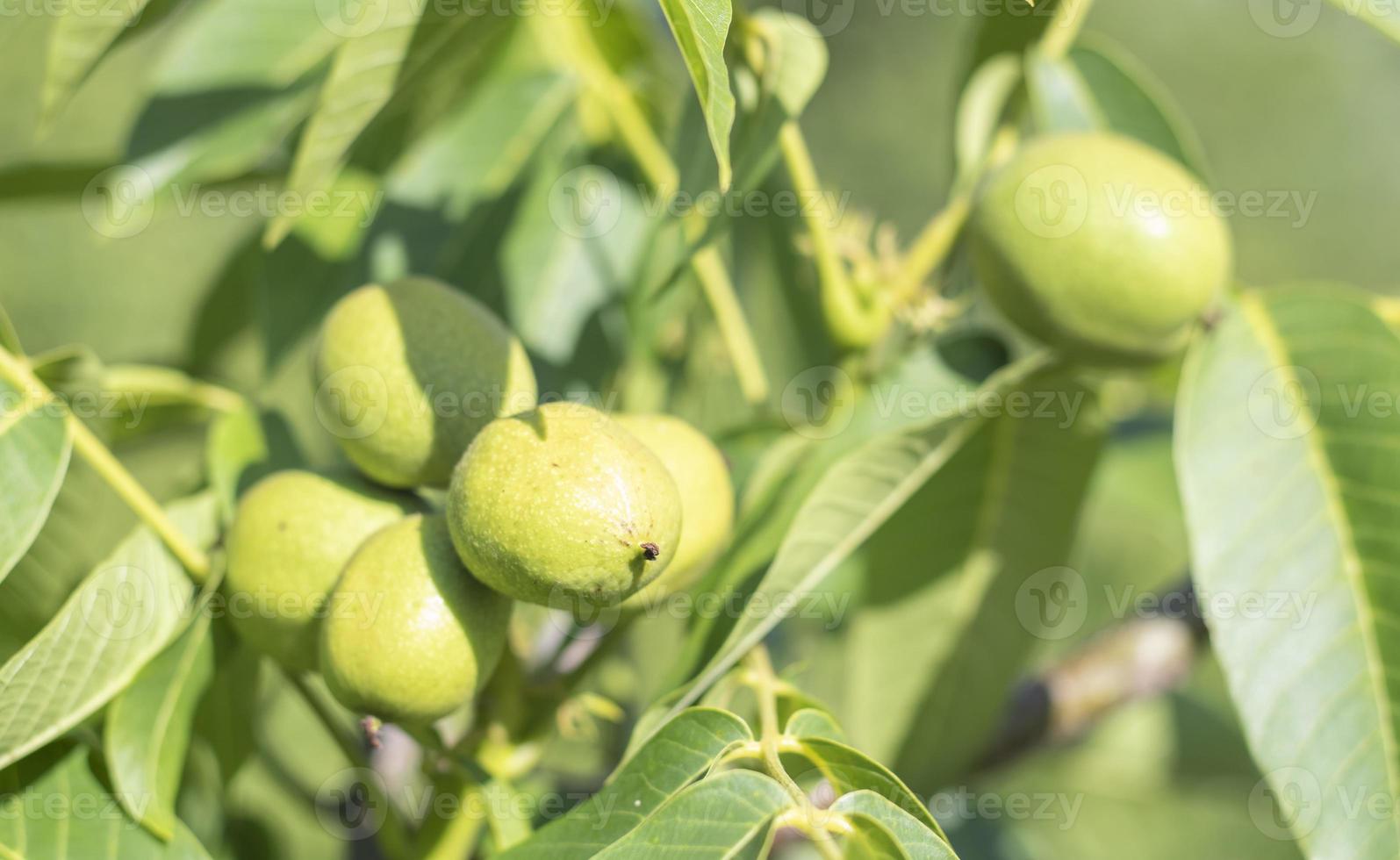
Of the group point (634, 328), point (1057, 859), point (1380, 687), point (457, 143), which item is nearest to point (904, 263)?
point (634, 328)

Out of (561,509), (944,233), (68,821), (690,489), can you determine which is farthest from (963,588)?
(68,821)

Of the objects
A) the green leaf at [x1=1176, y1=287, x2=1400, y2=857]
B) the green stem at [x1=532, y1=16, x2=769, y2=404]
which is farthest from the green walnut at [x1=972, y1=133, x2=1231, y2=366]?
the green stem at [x1=532, y1=16, x2=769, y2=404]

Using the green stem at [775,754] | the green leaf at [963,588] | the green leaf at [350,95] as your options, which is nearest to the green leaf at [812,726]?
the green stem at [775,754]

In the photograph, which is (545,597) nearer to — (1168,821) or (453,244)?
(453,244)

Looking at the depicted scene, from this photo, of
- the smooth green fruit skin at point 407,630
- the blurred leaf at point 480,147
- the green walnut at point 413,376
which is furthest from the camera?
the blurred leaf at point 480,147

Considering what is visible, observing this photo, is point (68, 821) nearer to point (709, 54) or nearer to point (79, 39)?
point (79, 39)

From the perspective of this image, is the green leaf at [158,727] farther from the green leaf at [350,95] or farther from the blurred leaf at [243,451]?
the green leaf at [350,95]

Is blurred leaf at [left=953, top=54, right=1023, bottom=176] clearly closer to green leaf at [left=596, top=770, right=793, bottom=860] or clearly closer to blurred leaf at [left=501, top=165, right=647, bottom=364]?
blurred leaf at [left=501, top=165, right=647, bottom=364]
